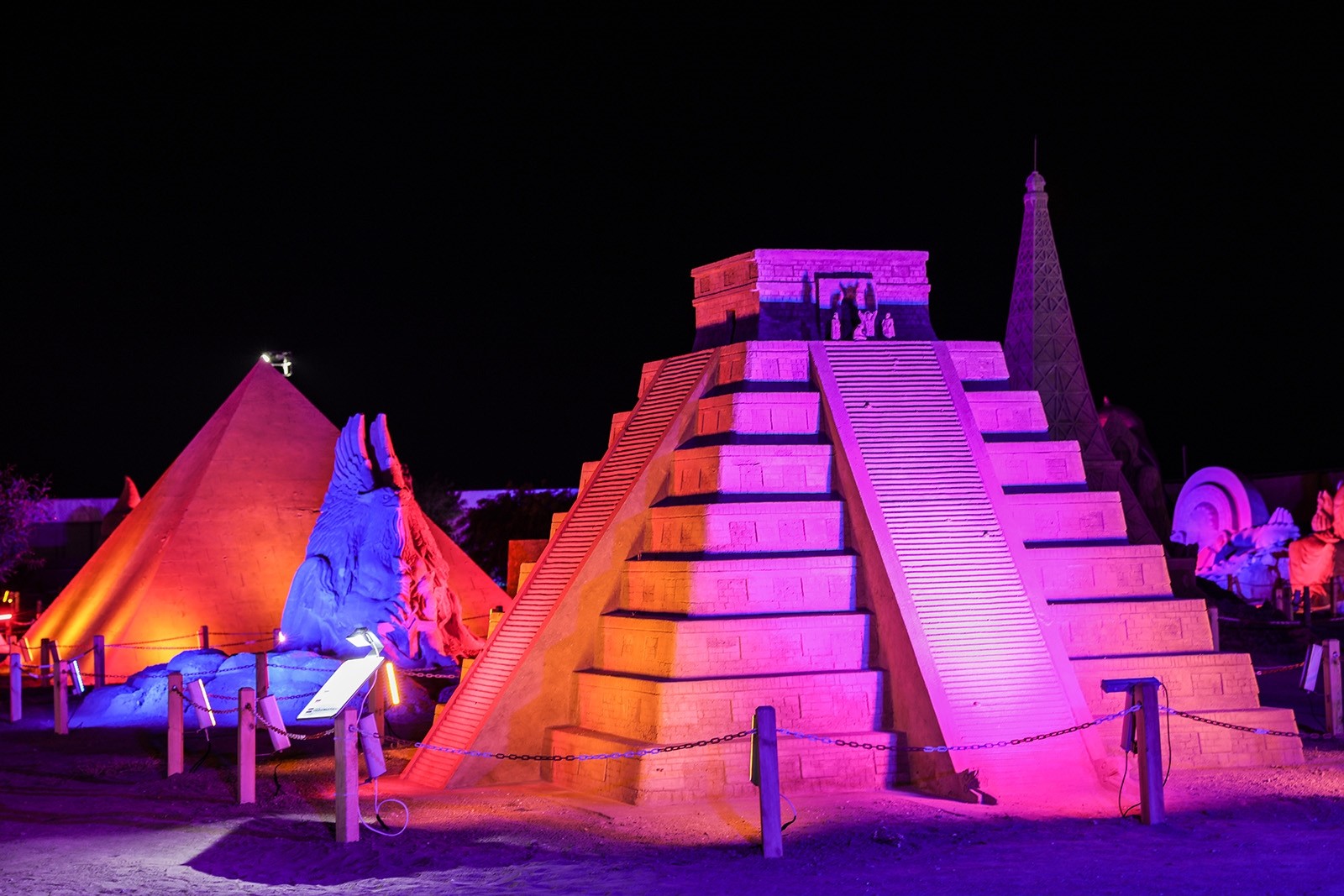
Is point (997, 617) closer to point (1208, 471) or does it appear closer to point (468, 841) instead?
point (468, 841)

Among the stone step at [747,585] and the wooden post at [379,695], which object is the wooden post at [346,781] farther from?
the wooden post at [379,695]

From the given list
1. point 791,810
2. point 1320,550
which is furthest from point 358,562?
point 1320,550

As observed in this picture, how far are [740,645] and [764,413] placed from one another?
2408 millimetres

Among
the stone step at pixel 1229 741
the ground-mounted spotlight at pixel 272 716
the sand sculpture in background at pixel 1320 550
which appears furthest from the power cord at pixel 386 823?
the sand sculpture in background at pixel 1320 550

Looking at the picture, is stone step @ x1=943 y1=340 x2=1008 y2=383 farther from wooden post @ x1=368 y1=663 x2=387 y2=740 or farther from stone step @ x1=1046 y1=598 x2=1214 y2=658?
wooden post @ x1=368 y1=663 x2=387 y2=740

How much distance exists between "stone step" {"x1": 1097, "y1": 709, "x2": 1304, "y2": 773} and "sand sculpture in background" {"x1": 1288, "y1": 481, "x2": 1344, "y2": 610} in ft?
48.0

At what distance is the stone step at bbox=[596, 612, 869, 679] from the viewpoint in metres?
12.4

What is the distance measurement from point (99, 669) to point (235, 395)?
683cm

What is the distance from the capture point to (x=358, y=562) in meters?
21.5

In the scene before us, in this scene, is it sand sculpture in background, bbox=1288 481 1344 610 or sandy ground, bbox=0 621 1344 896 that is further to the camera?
sand sculpture in background, bbox=1288 481 1344 610

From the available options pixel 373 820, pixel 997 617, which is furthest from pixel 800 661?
pixel 373 820

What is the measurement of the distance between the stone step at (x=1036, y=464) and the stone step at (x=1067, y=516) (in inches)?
8.1

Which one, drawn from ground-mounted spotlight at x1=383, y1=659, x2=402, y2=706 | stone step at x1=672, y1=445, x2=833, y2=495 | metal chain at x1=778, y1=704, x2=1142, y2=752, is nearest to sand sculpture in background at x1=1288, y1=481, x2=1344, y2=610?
stone step at x1=672, y1=445, x2=833, y2=495

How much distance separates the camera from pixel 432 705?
59.7 feet
